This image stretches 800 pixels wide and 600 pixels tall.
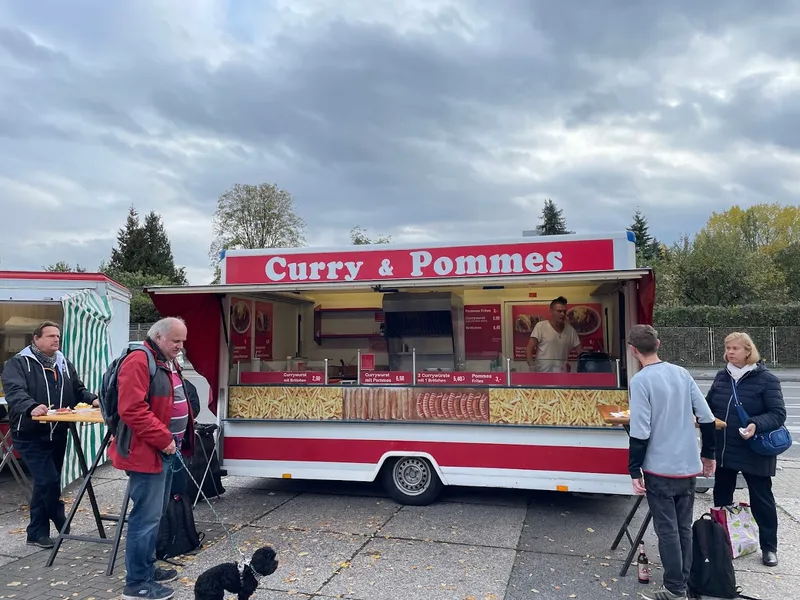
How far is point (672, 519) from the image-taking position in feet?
11.7

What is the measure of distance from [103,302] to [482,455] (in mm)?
4961

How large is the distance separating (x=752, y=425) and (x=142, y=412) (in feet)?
13.3

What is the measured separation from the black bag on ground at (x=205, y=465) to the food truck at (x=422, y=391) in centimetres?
17

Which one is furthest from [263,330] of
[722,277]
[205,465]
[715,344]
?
[722,277]

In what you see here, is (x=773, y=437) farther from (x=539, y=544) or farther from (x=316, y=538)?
(x=316, y=538)

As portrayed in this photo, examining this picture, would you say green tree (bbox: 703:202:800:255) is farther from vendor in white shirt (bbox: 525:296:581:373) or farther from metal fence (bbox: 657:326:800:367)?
vendor in white shirt (bbox: 525:296:581:373)

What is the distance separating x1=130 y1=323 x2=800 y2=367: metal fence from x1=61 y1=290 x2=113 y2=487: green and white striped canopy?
62.2 feet

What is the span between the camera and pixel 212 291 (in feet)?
18.5

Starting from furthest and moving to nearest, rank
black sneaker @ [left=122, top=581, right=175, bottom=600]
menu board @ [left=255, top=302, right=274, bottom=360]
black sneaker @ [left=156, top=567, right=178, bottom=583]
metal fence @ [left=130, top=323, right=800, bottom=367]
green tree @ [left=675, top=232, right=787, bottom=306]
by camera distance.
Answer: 1. green tree @ [left=675, top=232, right=787, bottom=306]
2. metal fence @ [left=130, top=323, right=800, bottom=367]
3. menu board @ [left=255, top=302, right=274, bottom=360]
4. black sneaker @ [left=156, top=567, right=178, bottom=583]
5. black sneaker @ [left=122, top=581, right=175, bottom=600]

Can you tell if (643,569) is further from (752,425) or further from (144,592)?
(144,592)

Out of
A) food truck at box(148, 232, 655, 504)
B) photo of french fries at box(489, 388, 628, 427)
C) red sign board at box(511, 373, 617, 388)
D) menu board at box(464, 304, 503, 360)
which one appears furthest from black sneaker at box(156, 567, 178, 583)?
menu board at box(464, 304, 503, 360)

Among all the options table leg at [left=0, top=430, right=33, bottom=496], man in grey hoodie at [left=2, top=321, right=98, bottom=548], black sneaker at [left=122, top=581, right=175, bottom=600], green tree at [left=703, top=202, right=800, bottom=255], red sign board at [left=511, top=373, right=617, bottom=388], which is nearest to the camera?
black sneaker at [left=122, top=581, right=175, bottom=600]

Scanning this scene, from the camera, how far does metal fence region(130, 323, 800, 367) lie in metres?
25.1

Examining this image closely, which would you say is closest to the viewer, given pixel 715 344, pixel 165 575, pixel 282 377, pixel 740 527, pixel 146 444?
pixel 146 444
